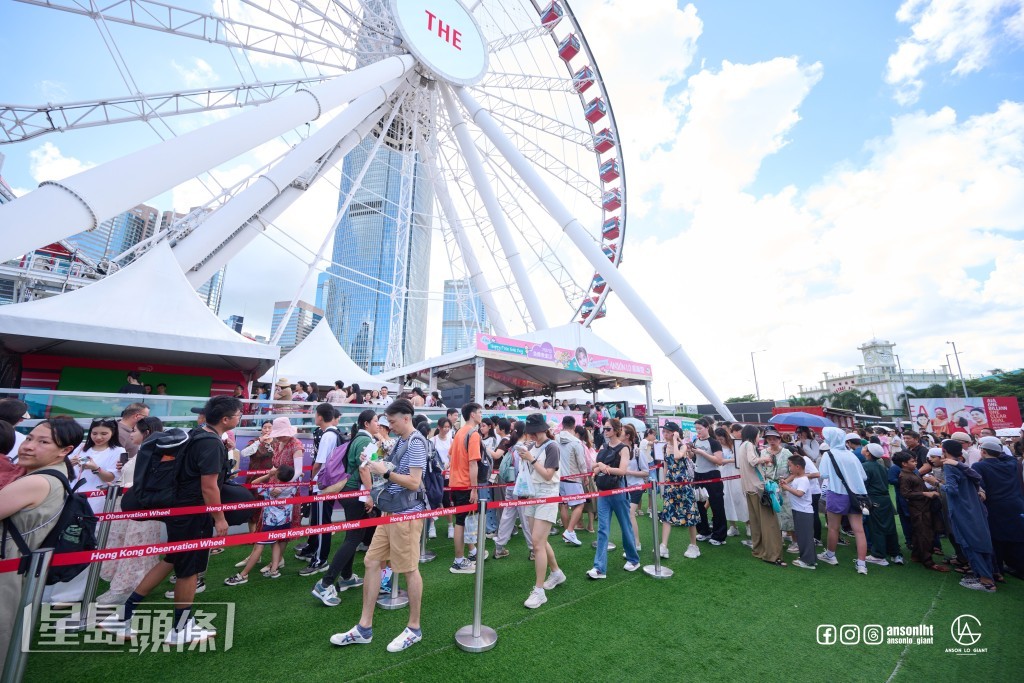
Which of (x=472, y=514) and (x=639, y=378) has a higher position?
(x=639, y=378)

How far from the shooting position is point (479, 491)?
11.0 ft

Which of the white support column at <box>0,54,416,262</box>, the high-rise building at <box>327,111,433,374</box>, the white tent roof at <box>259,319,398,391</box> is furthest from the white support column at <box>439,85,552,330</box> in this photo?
the white tent roof at <box>259,319,398,391</box>

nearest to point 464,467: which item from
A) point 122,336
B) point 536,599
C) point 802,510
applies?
point 536,599

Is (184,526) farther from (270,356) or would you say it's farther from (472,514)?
(270,356)

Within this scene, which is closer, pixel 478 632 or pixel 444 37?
pixel 478 632

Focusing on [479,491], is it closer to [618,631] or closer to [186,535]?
[618,631]

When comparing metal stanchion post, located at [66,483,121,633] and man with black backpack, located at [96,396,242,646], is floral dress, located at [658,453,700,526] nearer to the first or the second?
man with black backpack, located at [96,396,242,646]

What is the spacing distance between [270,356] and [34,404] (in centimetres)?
425

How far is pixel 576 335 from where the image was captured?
1758cm

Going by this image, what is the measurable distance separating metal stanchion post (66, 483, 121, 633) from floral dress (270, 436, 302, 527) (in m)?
1.59

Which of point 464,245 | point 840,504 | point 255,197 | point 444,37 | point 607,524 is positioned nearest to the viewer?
point 607,524

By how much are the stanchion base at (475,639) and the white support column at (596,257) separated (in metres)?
14.5

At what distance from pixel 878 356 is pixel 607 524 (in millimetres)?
146214

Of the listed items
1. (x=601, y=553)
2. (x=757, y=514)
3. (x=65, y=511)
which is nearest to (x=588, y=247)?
(x=757, y=514)
